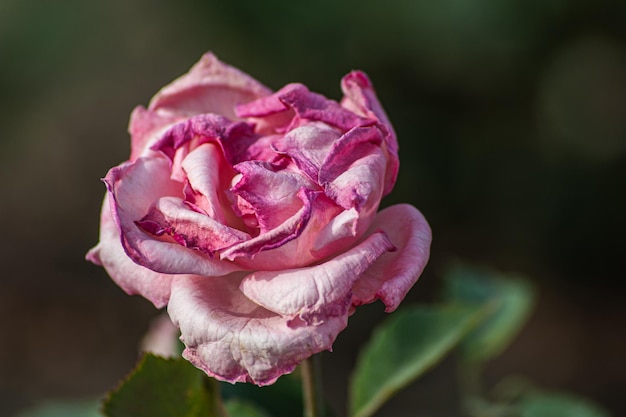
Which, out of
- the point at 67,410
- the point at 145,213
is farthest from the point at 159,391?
the point at 67,410

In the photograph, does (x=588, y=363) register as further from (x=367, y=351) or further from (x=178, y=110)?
(x=178, y=110)

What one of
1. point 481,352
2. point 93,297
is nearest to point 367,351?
point 481,352

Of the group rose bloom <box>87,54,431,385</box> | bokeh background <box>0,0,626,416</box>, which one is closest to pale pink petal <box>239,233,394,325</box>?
rose bloom <box>87,54,431,385</box>

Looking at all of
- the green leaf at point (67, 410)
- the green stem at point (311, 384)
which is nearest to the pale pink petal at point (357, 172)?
the green stem at point (311, 384)

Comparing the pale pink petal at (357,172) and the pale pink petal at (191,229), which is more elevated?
the pale pink petal at (357,172)

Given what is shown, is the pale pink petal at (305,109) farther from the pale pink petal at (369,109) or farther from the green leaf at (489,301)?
the green leaf at (489,301)

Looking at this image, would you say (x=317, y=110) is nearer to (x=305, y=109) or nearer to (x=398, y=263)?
(x=305, y=109)

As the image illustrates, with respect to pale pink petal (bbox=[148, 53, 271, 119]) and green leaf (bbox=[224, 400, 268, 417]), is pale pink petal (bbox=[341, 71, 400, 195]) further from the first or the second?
green leaf (bbox=[224, 400, 268, 417])
